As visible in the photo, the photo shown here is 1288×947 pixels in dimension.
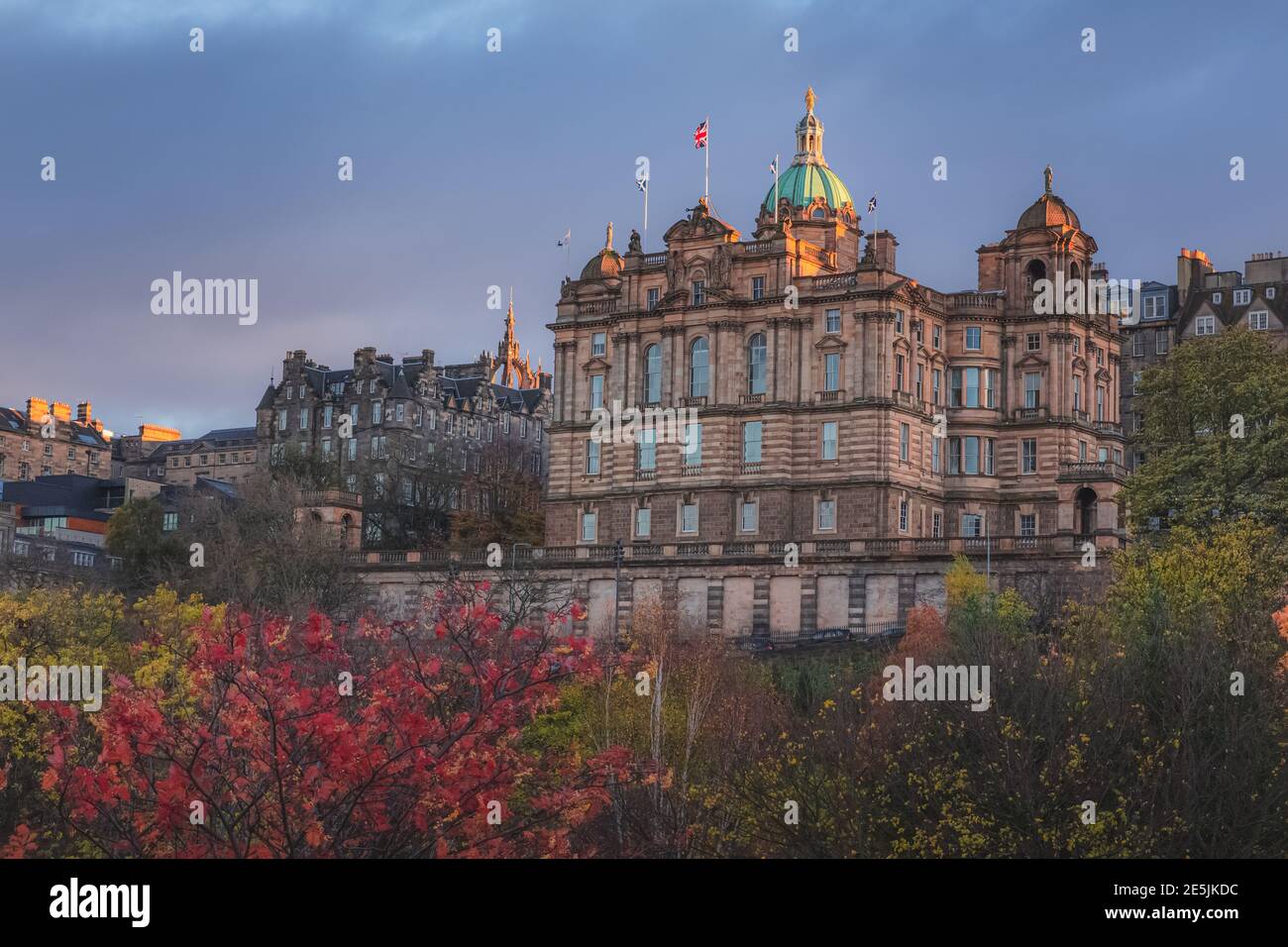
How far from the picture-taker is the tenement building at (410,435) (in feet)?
467

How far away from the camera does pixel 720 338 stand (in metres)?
108

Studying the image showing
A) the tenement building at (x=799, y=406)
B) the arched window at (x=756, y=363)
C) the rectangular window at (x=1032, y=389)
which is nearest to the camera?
the tenement building at (x=799, y=406)

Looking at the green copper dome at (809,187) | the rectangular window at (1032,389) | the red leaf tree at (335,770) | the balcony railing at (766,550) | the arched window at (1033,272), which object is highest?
the green copper dome at (809,187)

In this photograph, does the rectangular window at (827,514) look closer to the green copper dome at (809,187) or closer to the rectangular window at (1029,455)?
the rectangular window at (1029,455)

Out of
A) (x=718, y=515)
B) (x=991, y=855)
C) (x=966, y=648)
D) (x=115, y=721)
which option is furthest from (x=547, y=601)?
(x=115, y=721)

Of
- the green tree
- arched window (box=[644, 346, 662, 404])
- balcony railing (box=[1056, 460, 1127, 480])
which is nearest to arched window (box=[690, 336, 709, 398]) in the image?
arched window (box=[644, 346, 662, 404])

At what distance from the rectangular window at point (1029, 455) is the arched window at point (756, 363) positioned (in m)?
14.3

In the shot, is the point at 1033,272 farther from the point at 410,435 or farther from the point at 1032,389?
the point at 410,435

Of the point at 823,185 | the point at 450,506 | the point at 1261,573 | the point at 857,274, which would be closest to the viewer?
the point at 1261,573

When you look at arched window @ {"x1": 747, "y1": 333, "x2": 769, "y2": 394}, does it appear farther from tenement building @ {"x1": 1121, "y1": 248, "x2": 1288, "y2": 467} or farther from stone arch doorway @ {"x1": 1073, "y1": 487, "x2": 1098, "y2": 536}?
tenement building @ {"x1": 1121, "y1": 248, "x2": 1288, "y2": 467}

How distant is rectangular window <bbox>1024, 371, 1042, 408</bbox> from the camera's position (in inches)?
4363

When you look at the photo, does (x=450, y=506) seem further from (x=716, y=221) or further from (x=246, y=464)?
(x=716, y=221)

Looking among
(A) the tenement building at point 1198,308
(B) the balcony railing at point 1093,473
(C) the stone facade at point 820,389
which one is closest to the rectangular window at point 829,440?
(C) the stone facade at point 820,389
